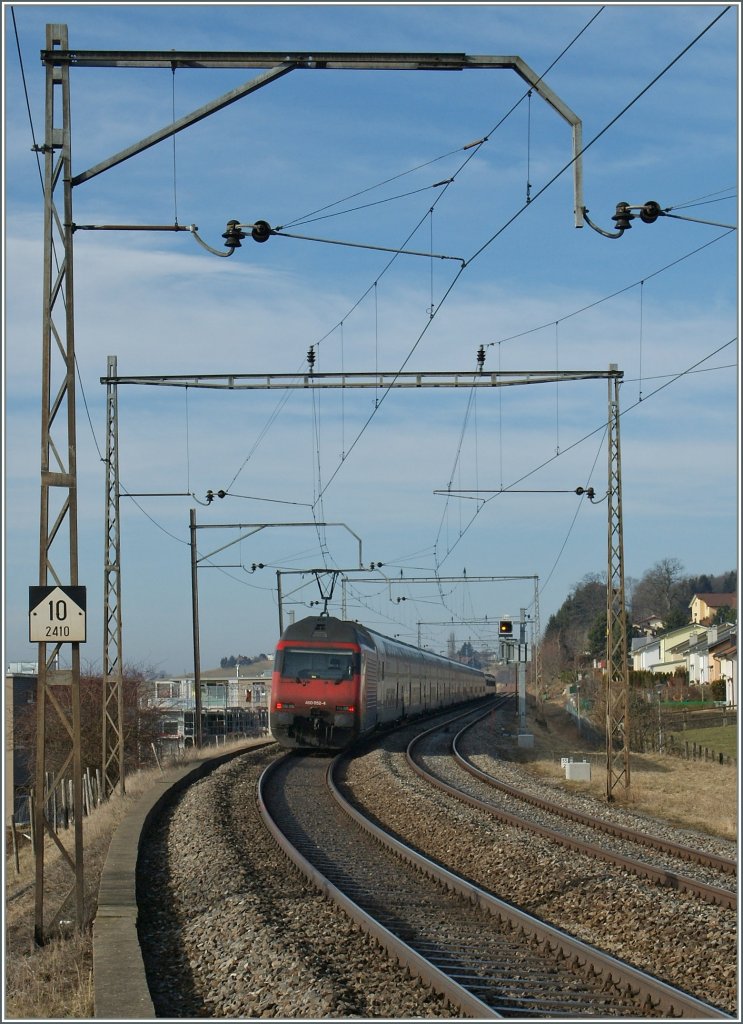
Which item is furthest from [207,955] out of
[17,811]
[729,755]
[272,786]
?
[17,811]

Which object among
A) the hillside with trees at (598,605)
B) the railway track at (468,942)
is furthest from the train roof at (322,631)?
the hillside with trees at (598,605)

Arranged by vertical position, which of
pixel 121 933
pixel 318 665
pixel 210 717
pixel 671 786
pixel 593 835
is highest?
pixel 318 665

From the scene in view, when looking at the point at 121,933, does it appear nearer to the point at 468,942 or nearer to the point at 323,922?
the point at 323,922

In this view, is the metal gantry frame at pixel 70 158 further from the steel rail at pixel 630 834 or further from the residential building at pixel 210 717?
the residential building at pixel 210 717

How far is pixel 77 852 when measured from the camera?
10.7 metres

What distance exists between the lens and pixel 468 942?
9.65 metres

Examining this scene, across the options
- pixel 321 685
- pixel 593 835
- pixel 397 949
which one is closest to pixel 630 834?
pixel 593 835

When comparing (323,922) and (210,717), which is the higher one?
(323,922)

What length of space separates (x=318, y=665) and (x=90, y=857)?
13408mm

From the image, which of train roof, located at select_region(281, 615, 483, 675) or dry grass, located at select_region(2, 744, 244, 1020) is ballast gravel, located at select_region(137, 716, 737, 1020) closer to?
dry grass, located at select_region(2, 744, 244, 1020)

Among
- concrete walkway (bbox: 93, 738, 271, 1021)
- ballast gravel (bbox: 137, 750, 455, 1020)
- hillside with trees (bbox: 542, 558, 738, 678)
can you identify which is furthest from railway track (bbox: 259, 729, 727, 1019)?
hillside with trees (bbox: 542, 558, 738, 678)

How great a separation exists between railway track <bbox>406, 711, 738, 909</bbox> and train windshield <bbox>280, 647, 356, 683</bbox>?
2.58 m

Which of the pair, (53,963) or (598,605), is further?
(598,605)

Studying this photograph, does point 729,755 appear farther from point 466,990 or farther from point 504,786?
point 466,990
